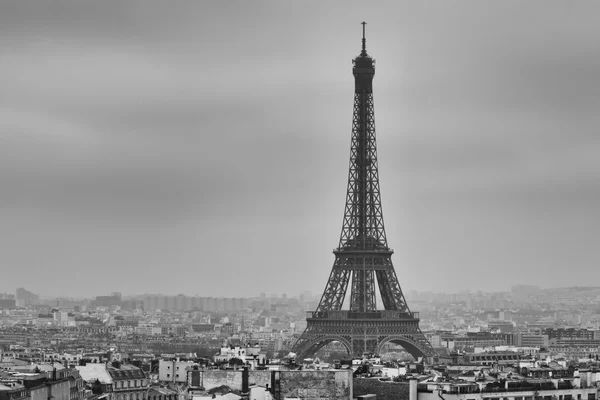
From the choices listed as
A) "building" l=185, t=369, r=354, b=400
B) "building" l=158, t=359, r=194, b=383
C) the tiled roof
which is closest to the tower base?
"building" l=158, t=359, r=194, b=383

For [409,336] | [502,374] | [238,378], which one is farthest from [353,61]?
[238,378]

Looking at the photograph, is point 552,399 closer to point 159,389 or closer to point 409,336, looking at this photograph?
point 159,389

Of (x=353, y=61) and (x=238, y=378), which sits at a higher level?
(x=353, y=61)

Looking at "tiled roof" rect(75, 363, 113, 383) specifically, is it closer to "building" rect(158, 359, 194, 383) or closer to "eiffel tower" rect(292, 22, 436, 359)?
"building" rect(158, 359, 194, 383)

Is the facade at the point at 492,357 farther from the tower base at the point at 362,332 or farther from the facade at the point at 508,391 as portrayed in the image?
the facade at the point at 508,391

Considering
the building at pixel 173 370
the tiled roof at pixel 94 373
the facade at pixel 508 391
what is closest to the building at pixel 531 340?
the building at pixel 173 370

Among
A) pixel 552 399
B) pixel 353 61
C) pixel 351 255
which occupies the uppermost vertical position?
pixel 353 61

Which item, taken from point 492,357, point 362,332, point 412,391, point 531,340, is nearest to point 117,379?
point 412,391
